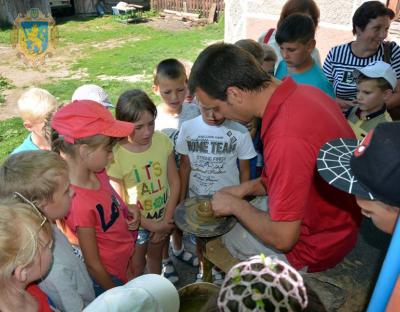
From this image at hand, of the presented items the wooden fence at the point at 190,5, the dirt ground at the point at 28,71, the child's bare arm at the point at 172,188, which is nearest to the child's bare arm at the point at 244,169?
the child's bare arm at the point at 172,188

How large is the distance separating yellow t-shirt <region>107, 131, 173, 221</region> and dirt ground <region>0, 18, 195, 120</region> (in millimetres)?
5810

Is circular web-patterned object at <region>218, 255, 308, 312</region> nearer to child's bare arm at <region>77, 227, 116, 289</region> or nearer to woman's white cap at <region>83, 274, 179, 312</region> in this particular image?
woman's white cap at <region>83, 274, 179, 312</region>

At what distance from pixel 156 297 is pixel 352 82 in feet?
12.0

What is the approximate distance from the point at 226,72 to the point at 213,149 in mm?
1032

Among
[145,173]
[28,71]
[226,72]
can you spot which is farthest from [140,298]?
[28,71]

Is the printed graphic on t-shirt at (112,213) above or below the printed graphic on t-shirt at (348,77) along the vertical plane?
below

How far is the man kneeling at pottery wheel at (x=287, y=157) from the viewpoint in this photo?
6.80ft

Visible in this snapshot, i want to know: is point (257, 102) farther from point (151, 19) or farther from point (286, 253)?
point (151, 19)

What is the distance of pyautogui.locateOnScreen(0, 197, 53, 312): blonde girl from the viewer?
5.01ft

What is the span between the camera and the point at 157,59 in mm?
11516

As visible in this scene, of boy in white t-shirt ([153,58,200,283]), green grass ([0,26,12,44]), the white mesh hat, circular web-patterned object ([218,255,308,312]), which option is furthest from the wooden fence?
circular web-patterned object ([218,255,308,312])

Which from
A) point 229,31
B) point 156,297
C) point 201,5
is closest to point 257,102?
point 156,297

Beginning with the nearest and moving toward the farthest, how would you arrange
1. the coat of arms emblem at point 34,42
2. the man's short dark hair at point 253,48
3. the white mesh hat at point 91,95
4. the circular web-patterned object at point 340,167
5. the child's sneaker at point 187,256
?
the circular web-patterned object at point 340,167
the white mesh hat at point 91,95
the man's short dark hair at point 253,48
the child's sneaker at point 187,256
the coat of arms emblem at point 34,42

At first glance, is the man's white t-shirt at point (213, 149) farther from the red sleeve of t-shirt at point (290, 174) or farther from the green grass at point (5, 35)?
the green grass at point (5, 35)
